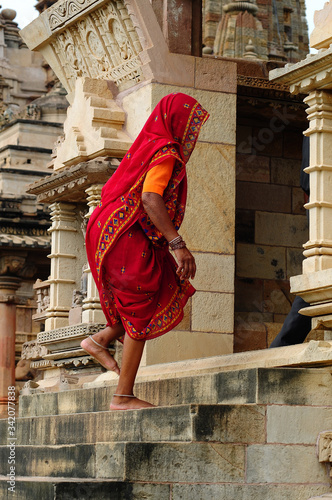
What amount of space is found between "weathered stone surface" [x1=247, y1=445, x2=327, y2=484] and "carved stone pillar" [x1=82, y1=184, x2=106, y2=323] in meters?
4.51

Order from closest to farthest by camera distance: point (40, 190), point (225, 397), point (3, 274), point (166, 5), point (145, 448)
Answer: point (145, 448), point (225, 397), point (166, 5), point (40, 190), point (3, 274)

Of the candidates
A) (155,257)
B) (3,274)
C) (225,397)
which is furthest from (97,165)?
(3,274)

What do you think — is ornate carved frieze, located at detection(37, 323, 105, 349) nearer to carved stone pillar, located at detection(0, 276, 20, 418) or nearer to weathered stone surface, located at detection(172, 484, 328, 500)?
weathered stone surface, located at detection(172, 484, 328, 500)

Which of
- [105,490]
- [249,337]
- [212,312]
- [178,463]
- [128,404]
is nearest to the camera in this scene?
[105,490]

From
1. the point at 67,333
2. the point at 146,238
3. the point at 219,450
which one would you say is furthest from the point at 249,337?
the point at 219,450

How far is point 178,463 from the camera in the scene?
6.94m

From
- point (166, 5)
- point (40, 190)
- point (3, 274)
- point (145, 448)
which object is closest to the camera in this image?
point (145, 448)

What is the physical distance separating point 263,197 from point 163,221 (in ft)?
16.3

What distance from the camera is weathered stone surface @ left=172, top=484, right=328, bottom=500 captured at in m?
6.89

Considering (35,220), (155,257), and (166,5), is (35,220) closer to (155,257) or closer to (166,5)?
(166,5)

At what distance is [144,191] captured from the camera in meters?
7.71

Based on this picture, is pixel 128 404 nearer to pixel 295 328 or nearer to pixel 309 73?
pixel 295 328

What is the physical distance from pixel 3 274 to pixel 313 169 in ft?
33.5

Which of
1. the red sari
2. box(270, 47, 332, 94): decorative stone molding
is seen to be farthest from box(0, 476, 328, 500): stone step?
box(270, 47, 332, 94): decorative stone molding
